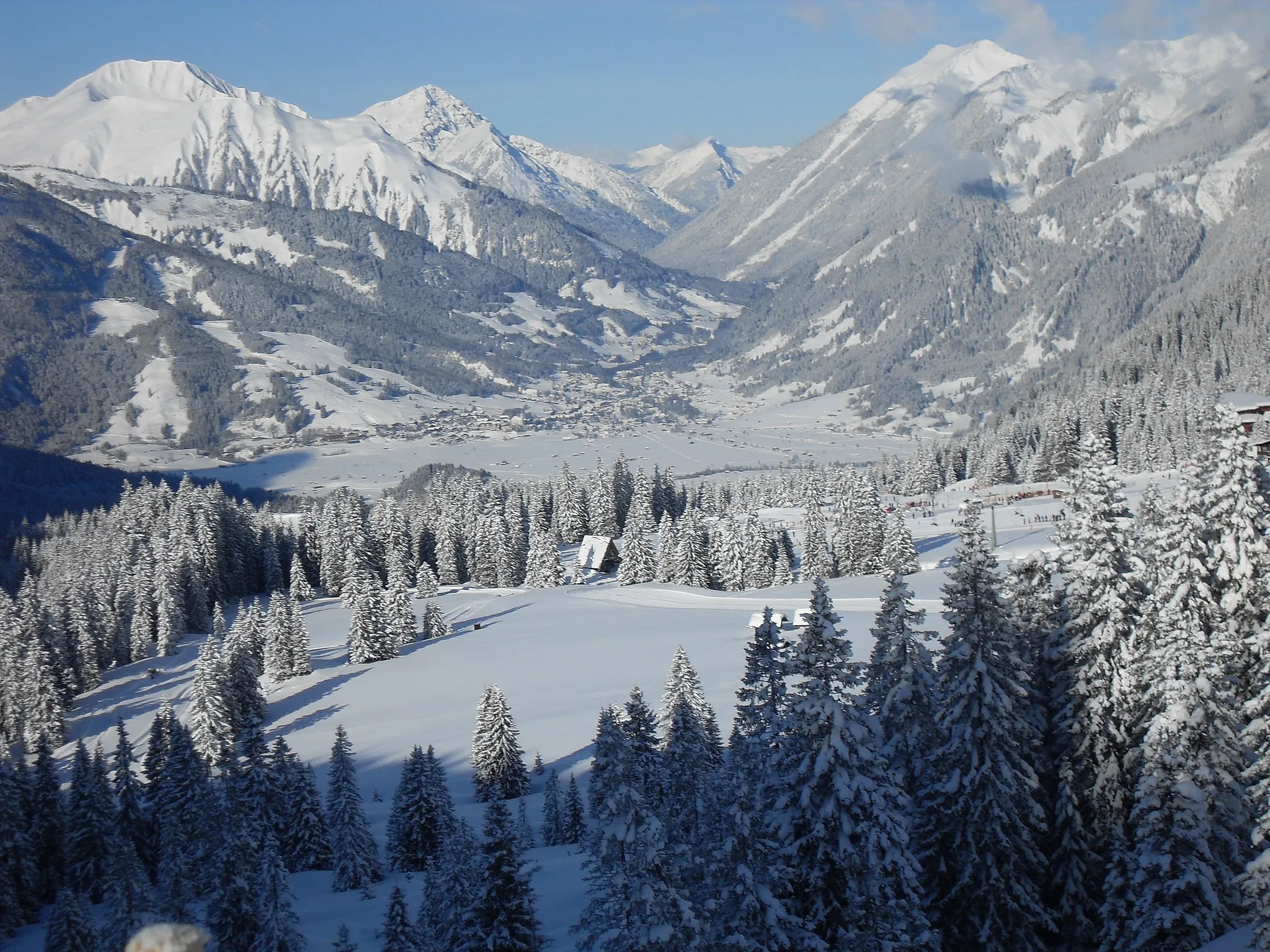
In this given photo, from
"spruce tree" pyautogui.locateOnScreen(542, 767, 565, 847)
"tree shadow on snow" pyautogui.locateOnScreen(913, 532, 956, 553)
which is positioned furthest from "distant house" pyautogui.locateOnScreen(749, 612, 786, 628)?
"tree shadow on snow" pyautogui.locateOnScreen(913, 532, 956, 553)

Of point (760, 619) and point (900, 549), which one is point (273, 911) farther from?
point (900, 549)

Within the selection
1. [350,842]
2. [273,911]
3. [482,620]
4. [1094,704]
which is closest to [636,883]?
[1094,704]

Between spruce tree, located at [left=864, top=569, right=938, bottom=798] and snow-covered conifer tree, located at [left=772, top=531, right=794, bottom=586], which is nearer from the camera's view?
spruce tree, located at [left=864, top=569, right=938, bottom=798]

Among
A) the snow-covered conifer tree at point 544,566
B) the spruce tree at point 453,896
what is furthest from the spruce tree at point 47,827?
the snow-covered conifer tree at point 544,566

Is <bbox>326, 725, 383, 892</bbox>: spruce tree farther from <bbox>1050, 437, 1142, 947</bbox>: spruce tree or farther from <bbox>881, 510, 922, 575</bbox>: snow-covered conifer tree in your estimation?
<bbox>881, 510, 922, 575</bbox>: snow-covered conifer tree

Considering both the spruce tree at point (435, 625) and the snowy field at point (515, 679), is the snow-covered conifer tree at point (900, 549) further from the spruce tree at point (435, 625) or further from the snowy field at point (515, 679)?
the spruce tree at point (435, 625)

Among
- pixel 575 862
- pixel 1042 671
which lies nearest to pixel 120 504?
pixel 575 862

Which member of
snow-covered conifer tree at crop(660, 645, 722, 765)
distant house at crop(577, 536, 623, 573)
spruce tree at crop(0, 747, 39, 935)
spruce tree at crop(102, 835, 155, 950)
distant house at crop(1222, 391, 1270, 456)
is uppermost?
distant house at crop(1222, 391, 1270, 456)

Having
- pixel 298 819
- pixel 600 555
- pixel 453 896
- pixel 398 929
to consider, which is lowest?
pixel 298 819

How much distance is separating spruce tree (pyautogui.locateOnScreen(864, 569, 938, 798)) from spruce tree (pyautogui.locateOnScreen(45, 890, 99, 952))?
82.3 feet

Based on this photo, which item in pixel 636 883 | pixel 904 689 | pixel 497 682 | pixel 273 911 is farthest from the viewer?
pixel 497 682

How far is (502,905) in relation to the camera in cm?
2617

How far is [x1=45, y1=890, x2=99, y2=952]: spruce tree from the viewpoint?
31.0 meters

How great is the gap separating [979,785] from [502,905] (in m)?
12.6
